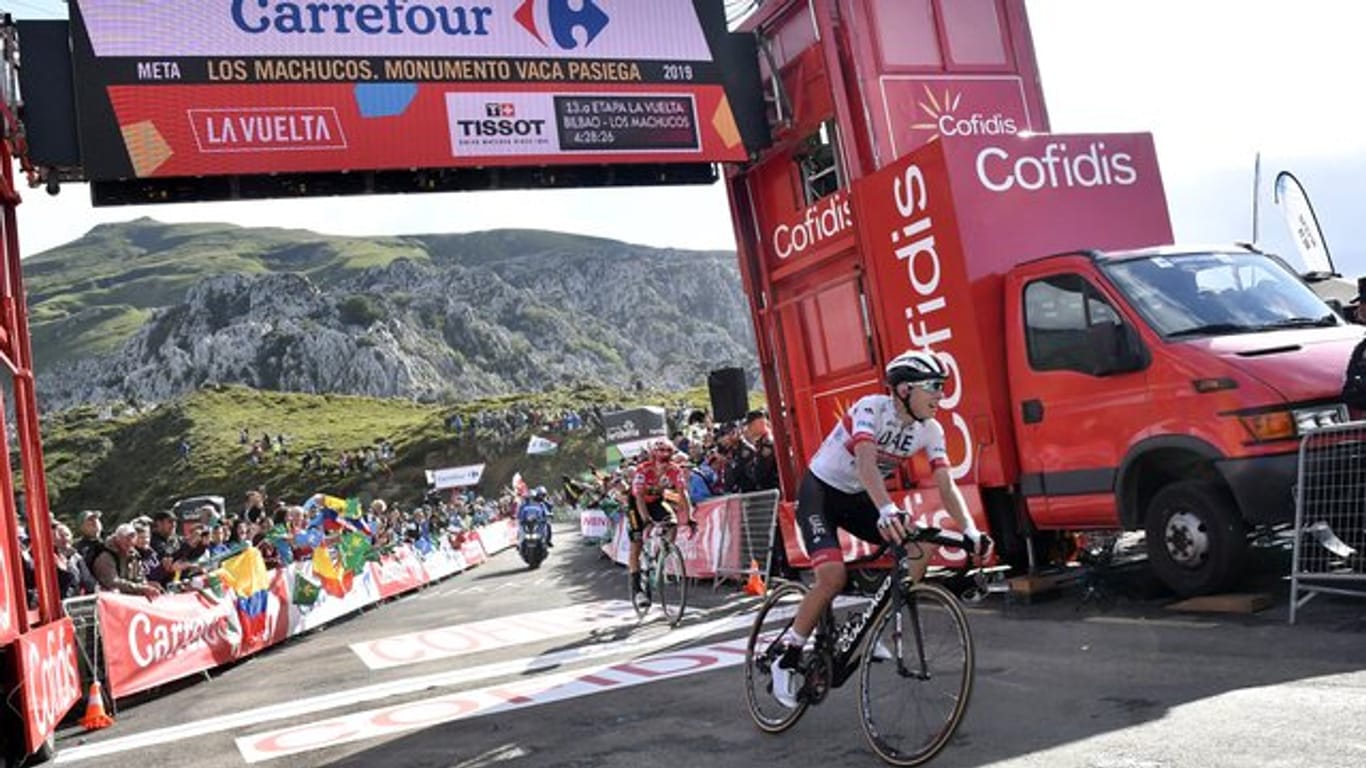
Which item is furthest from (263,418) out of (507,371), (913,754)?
(913,754)

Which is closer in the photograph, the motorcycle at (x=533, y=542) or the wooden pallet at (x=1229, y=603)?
the wooden pallet at (x=1229, y=603)

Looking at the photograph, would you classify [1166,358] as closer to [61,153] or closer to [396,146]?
[396,146]

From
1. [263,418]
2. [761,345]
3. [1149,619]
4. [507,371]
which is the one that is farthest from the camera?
[507,371]

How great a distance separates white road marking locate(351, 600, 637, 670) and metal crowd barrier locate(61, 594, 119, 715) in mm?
2403

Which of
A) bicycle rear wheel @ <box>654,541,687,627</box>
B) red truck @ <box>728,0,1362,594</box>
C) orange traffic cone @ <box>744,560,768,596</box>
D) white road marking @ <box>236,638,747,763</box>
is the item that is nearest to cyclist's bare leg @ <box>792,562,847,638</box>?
white road marking @ <box>236,638,747,763</box>

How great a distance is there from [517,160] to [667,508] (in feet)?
13.7

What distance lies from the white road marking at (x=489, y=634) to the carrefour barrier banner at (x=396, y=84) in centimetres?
508

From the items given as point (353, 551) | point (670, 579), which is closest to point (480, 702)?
point (670, 579)

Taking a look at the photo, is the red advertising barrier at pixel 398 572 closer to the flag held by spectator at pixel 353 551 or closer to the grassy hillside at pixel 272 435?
the flag held by spectator at pixel 353 551

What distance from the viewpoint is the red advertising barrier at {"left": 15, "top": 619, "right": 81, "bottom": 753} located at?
7043mm

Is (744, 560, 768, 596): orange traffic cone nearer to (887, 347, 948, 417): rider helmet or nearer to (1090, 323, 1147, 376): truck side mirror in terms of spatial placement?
(1090, 323, 1147, 376): truck side mirror

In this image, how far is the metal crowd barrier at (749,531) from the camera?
13.0 m

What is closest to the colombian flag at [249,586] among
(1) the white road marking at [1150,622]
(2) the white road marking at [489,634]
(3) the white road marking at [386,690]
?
(2) the white road marking at [489,634]

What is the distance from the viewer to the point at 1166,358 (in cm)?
798
